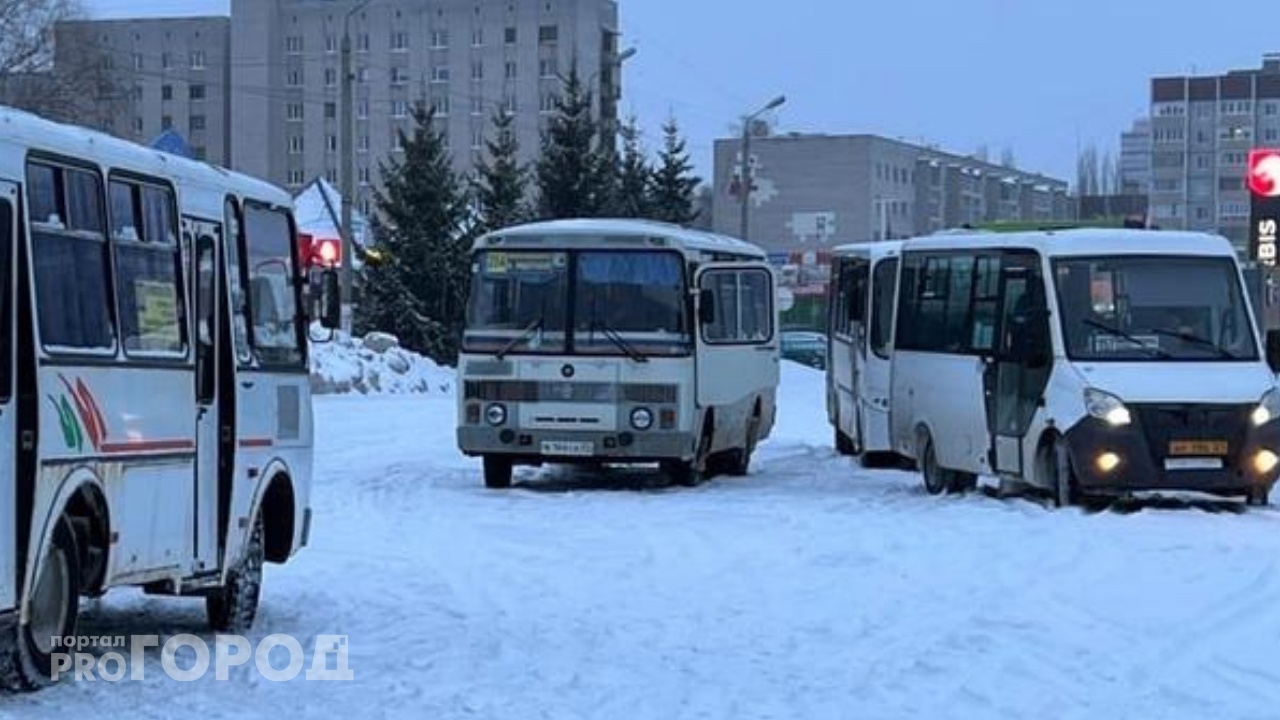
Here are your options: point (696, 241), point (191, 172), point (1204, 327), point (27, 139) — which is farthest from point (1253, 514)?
point (27, 139)

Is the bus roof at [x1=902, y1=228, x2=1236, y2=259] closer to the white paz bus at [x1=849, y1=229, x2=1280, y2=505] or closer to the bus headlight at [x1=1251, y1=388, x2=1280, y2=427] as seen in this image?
the white paz bus at [x1=849, y1=229, x2=1280, y2=505]

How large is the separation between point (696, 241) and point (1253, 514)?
23.4 ft

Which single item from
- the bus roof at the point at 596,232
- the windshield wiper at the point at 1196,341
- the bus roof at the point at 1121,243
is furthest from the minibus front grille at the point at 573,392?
the windshield wiper at the point at 1196,341

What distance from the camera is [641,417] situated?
22.8 metres

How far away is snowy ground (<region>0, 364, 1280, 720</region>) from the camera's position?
9.95 metres

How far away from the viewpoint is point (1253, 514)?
1923cm

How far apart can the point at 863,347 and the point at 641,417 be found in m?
4.60

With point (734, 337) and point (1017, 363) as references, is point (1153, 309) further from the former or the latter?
point (734, 337)

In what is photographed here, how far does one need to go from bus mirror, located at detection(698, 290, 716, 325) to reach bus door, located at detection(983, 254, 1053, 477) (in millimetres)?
3357

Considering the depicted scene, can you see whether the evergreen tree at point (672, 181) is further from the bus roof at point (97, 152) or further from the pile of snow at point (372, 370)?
the bus roof at point (97, 152)

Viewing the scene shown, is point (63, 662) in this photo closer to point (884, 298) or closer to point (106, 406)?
point (106, 406)

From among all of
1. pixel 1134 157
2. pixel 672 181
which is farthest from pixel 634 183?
pixel 1134 157

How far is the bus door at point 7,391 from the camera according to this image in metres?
8.91

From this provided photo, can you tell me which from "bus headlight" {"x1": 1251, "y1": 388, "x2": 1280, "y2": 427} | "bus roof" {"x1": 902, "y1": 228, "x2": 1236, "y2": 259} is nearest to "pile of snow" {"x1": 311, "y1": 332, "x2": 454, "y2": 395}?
"bus roof" {"x1": 902, "y1": 228, "x2": 1236, "y2": 259}
